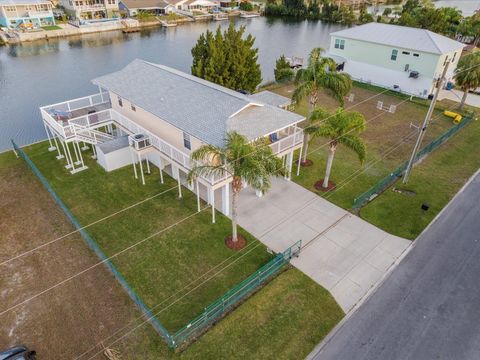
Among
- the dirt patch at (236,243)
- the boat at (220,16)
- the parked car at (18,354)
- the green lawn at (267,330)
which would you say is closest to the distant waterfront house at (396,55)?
the dirt patch at (236,243)

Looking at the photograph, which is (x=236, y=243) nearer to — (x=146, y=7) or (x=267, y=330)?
(x=267, y=330)

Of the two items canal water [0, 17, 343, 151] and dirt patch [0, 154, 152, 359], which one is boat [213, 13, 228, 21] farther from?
dirt patch [0, 154, 152, 359]

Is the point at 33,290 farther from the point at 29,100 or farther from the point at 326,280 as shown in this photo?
the point at 29,100

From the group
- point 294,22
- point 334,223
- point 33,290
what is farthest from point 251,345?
point 294,22

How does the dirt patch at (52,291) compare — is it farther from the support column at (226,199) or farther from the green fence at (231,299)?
the support column at (226,199)

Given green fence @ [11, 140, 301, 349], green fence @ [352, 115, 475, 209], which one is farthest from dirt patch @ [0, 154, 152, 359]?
green fence @ [352, 115, 475, 209]

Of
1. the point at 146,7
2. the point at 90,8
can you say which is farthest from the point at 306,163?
the point at 146,7
